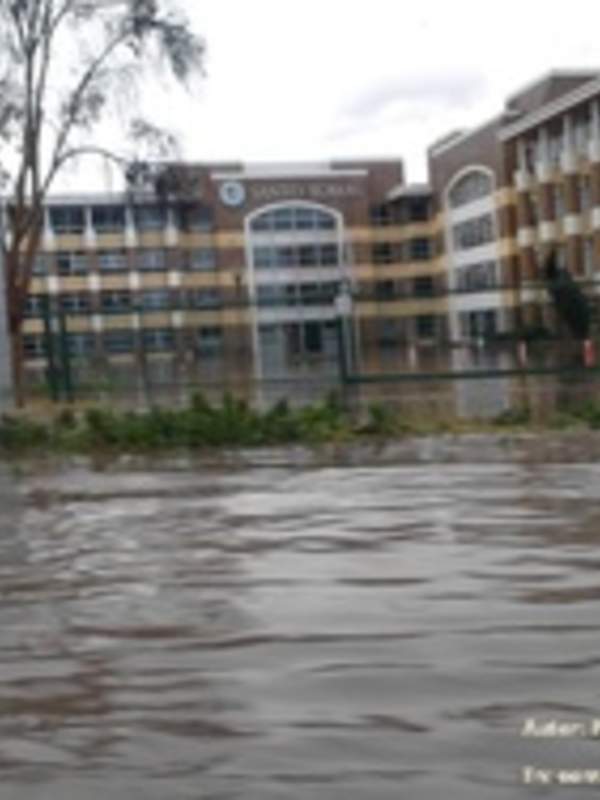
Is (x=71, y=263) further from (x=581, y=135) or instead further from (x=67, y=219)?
(x=581, y=135)

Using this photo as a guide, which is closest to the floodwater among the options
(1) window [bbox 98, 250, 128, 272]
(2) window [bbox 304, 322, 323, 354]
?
(2) window [bbox 304, 322, 323, 354]

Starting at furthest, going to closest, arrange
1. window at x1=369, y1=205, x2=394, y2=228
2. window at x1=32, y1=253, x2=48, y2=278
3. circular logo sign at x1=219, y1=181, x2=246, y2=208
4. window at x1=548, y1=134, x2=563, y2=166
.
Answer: window at x1=369, y1=205, x2=394, y2=228
circular logo sign at x1=219, y1=181, x2=246, y2=208
window at x1=32, y1=253, x2=48, y2=278
window at x1=548, y1=134, x2=563, y2=166

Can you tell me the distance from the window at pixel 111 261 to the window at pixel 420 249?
18.9 meters

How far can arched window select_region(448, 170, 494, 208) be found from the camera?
69.7m

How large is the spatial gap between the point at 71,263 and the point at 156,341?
182ft

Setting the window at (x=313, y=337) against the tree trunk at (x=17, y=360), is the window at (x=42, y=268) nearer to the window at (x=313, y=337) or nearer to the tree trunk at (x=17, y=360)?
the tree trunk at (x=17, y=360)

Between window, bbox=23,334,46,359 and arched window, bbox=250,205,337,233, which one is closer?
window, bbox=23,334,46,359

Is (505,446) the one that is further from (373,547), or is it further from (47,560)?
(47,560)

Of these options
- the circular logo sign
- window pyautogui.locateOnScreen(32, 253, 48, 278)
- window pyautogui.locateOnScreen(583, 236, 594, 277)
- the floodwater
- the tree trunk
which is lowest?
the floodwater

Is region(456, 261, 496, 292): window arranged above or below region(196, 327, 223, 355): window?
above

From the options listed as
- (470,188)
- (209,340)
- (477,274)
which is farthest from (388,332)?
(470,188)

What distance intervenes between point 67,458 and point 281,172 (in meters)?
68.6

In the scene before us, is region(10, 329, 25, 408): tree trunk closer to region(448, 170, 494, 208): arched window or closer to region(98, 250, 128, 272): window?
region(448, 170, 494, 208): arched window

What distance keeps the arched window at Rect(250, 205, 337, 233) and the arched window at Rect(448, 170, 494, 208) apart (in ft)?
29.7
